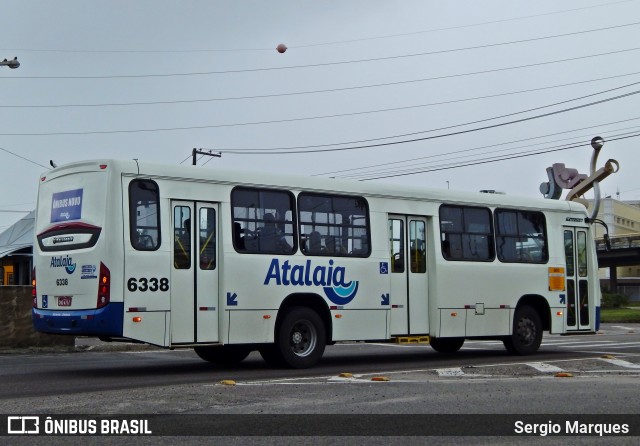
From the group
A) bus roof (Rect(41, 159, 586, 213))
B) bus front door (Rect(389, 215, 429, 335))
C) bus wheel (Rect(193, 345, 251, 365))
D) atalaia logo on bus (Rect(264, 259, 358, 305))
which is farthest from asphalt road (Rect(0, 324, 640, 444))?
bus roof (Rect(41, 159, 586, 213))

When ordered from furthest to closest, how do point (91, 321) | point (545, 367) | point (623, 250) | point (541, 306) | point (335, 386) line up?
point (623, 250) → point (541, 306) → point (545, 367) → point (91, 321) → point (335, 386)

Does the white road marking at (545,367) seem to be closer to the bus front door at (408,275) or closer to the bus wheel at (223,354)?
the bus front door at (408,275)

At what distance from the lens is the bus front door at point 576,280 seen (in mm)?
20734

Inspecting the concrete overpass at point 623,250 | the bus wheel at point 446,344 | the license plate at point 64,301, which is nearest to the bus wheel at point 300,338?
the license plate at point 64,301

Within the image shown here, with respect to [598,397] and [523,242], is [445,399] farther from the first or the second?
[523,242]

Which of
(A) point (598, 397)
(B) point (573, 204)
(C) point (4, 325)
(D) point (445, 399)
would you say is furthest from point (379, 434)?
(C) point (4, 325)

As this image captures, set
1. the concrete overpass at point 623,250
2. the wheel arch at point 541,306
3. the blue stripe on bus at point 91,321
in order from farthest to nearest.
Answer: the concrete overpass at point 623,250, the wheel arch at point 541,306, the blue stripe on bus at point 91,321

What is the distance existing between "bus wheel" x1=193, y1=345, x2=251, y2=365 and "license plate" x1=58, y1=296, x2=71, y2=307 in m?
3.21

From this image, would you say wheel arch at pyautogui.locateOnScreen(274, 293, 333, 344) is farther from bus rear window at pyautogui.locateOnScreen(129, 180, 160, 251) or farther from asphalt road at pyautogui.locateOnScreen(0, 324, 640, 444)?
bus rear window at pyautogui.locateOnScreen(129, 180, 160, 251)

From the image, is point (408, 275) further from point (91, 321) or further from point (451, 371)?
point (91, 321)

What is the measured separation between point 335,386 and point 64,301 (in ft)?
15.3

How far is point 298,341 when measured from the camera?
52.8 ft

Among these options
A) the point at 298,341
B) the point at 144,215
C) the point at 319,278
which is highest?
the point at 144,215

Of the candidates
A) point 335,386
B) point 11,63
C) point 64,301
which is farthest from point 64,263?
point 11,63
